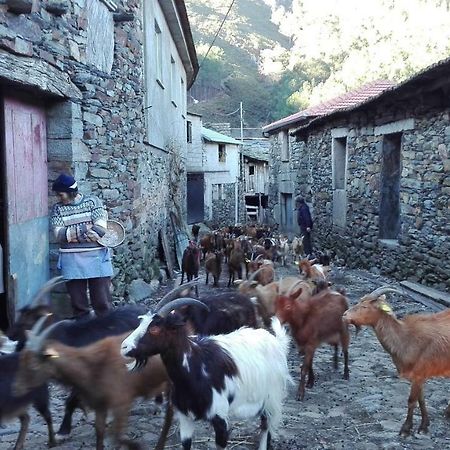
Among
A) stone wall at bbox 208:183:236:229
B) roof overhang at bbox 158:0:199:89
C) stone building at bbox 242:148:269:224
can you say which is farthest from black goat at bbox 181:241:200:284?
stone building at bbox 242:148:269:224

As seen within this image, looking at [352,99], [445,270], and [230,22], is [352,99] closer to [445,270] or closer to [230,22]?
[445,270]

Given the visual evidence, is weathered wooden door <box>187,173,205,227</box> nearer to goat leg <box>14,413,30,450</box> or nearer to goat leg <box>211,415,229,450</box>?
goat leg <box>14,413,30,450</box>

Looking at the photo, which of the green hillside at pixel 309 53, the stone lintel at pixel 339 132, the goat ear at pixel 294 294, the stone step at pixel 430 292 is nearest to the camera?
the goat ear at pixel 294 294

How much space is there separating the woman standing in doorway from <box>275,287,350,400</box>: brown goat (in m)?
1.76

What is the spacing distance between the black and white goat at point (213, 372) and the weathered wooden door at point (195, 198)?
878 inches

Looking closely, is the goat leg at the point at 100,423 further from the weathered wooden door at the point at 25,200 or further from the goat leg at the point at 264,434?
the weathered wooden door at the point at 25,200

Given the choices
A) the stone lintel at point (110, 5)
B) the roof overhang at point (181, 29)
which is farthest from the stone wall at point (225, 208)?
the stone lintel at point (110, 5)

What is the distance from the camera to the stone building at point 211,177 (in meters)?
26.9

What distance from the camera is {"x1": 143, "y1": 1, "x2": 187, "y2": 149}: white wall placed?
1107 cm

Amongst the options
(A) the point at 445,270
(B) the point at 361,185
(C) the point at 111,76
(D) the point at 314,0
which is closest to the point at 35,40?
(C) the point at 111,76

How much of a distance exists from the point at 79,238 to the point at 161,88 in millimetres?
7995

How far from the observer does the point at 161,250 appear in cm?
1288

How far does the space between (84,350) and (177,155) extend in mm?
13210

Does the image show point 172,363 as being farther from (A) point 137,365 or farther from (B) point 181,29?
(B) point 181,29
